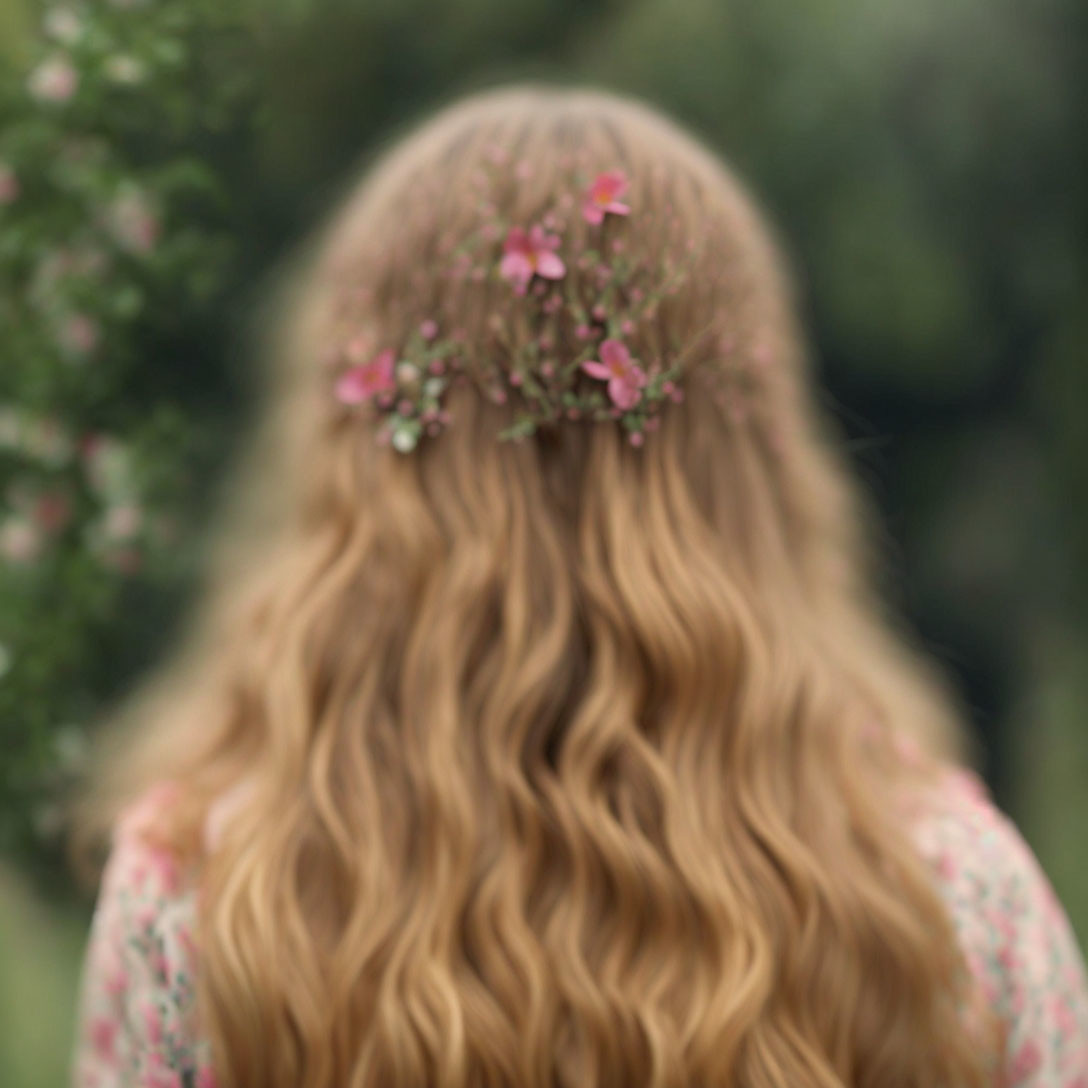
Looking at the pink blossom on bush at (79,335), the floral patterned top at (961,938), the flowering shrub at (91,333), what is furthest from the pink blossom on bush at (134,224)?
the floral patterned top at (961,938)

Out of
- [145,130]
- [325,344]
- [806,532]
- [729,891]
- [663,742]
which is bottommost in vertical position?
[729,891]

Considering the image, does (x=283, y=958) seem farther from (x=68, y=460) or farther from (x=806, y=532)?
(x=68, y=460)

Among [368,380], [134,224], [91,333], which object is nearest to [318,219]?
[134,224]

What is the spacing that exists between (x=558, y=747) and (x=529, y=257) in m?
0.35

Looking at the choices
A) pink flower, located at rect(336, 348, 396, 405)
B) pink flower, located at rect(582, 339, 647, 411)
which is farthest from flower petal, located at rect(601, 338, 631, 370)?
pink flower, located at rect(336, 348, 396, 405)

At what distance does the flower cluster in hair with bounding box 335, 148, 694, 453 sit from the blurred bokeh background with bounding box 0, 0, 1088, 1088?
1.69m

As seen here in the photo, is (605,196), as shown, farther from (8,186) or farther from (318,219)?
(8,186)

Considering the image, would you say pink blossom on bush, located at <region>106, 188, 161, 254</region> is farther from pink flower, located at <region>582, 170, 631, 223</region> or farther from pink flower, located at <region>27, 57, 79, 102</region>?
pink flower, located at <region>582, 170, 631, 223</region>

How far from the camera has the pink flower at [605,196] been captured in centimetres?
114

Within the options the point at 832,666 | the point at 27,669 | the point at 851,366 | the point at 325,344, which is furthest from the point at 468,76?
the point at 832,666

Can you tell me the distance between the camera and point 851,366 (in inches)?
119

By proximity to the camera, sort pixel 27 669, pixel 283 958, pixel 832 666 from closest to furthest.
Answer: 1. pixel 283 958
2. pixel 832 666
3. pixel 27 669

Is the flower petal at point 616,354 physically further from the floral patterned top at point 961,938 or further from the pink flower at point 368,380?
the floral patterned top at point 961,938

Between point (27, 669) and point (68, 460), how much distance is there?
0.37 meters
